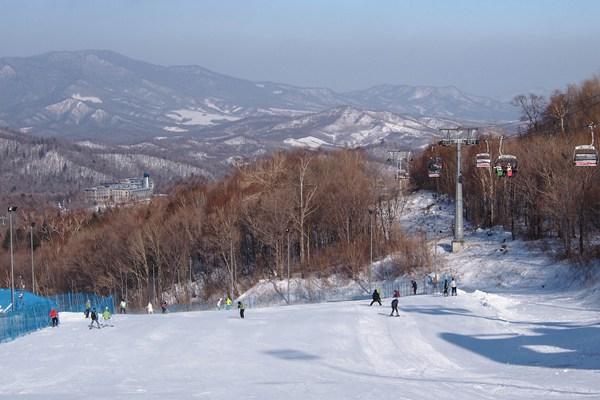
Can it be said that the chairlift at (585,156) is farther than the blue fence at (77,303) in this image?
No

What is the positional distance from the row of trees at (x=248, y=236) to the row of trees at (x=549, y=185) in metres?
6.95

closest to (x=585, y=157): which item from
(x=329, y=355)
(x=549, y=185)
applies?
(x=329, y=355)

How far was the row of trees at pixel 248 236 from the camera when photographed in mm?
63719

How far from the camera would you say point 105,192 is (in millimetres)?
169500

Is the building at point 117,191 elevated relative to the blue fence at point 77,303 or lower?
elevated

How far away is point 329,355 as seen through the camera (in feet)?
88.8

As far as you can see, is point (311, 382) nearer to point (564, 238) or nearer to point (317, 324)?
point (317, 324)

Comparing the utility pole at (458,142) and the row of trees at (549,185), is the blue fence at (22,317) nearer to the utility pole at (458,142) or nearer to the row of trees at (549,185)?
the utility pole at (458,142)

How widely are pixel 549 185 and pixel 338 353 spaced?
26839mm

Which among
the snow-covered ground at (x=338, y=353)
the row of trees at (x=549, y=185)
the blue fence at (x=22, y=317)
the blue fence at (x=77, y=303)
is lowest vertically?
the blue fence at (x=77, y=303)

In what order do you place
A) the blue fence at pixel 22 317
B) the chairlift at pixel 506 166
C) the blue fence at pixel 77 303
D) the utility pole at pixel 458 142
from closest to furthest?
the blue fence at pixel 22 317 → the chairlift at pixel 506 166 → the utility pole at pixel 458 142 → the blue fence at pixel 77 303

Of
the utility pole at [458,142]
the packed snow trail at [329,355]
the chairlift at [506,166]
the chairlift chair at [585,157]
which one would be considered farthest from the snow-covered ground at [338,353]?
the utility pole at [458,142]

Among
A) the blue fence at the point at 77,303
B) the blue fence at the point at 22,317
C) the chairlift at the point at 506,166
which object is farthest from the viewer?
Result: the blue fence at the point at 77,303

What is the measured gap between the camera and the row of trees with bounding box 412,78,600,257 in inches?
1938
